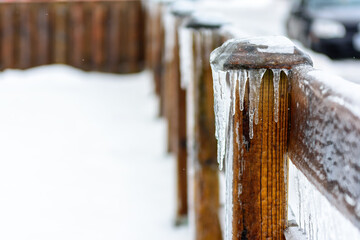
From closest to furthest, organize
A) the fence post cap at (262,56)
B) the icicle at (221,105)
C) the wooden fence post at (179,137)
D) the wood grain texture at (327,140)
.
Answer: the wood grain texture at (327,140) → the fence post cap at (262,56) → the icicle at (221,105) → the wooden fence post at (179,137)

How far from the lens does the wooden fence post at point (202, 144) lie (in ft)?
7.57

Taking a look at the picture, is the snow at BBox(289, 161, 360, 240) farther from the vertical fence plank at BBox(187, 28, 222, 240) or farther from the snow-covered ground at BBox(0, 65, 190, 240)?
the snow-covered ground at BBox(0, 65, 190, 240)

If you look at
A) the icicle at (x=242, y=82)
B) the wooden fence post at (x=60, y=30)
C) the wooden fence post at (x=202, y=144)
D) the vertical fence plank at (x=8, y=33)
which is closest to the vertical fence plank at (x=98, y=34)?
the wooden fence post at (x=60, y=30)

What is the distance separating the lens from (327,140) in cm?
86

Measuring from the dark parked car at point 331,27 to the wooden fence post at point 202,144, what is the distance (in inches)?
242

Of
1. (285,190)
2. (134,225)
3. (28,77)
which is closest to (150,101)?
(28,77)

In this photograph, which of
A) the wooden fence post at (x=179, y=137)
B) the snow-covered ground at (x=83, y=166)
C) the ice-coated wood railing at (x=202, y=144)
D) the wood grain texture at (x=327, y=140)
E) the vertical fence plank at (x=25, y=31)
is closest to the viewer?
the wood grain texture at (x=327, y=140)

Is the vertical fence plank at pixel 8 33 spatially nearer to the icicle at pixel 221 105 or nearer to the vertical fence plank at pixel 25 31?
the vertical fence plank at pixel 25 31

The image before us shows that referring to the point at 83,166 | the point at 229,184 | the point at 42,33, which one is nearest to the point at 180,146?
the point at 83,166

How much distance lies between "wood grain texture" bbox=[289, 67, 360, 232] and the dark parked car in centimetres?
747

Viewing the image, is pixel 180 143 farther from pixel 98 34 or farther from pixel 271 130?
pixel 98 34

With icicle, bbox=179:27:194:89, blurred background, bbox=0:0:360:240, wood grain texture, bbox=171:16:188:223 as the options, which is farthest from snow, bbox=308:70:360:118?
wood grain texture, bbox=171:16:188:223

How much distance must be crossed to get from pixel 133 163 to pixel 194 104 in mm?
2263

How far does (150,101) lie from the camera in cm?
705
